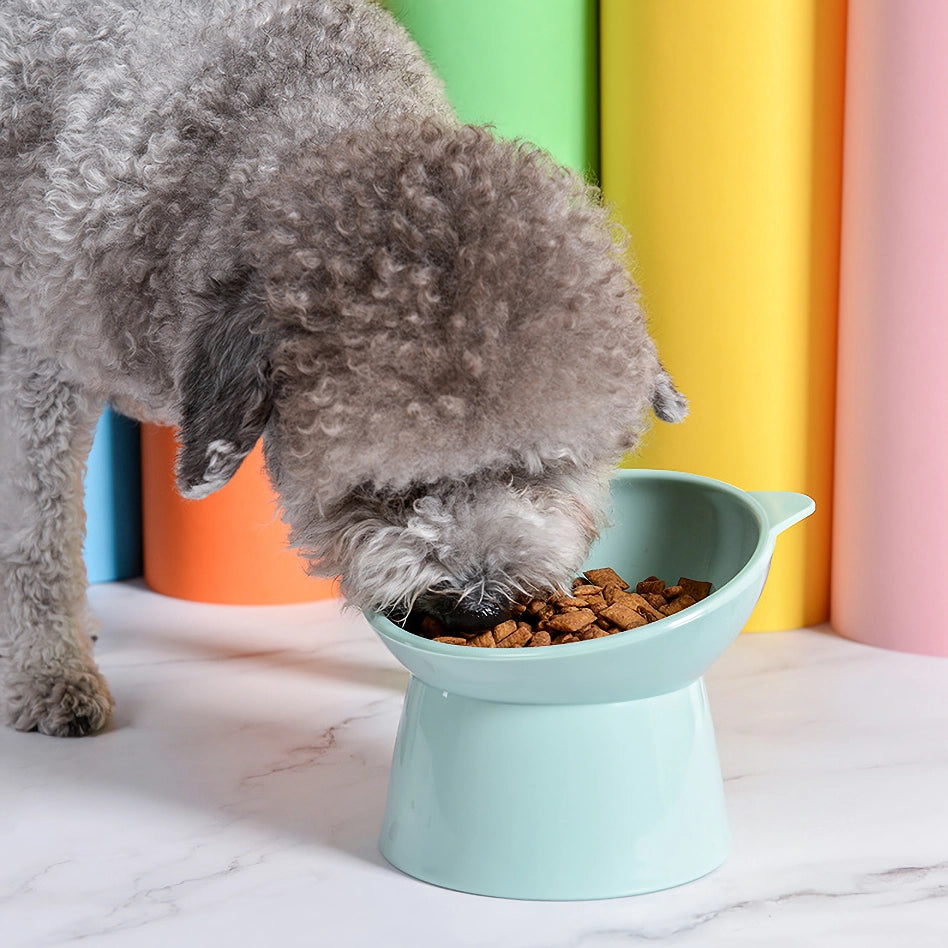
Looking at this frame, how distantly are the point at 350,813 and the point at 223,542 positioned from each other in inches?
35.8

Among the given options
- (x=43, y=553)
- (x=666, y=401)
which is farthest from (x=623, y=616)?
(x=43, y=553)

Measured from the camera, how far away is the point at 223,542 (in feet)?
8.22

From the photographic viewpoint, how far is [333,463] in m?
1.39

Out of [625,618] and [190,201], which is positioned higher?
[190,201]

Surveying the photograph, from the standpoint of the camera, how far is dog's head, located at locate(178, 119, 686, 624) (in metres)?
1.35

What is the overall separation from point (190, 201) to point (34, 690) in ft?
2.61

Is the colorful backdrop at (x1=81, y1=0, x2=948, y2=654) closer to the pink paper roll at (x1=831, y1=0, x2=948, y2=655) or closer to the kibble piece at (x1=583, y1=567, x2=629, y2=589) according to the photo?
the pink paper roll at (x1=831, y1=0, x2=948, y2=655)

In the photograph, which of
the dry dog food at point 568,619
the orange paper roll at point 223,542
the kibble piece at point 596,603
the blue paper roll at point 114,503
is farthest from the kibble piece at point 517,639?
the blue paper roll at point 114,503

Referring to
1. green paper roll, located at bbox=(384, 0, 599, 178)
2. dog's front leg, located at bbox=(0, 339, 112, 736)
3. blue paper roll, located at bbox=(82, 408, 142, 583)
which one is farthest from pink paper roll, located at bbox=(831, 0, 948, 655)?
blue paper roll, located at bbox=(82, 408, 142, 583)

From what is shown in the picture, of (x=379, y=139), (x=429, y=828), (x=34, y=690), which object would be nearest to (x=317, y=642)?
(x=34, y=690)

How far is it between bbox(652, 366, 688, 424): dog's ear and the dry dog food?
0.76 feet

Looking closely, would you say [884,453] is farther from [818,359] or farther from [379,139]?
[379,139]

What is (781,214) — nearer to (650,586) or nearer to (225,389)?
(650,586)

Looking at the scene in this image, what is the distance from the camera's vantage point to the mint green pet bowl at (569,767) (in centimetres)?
140
